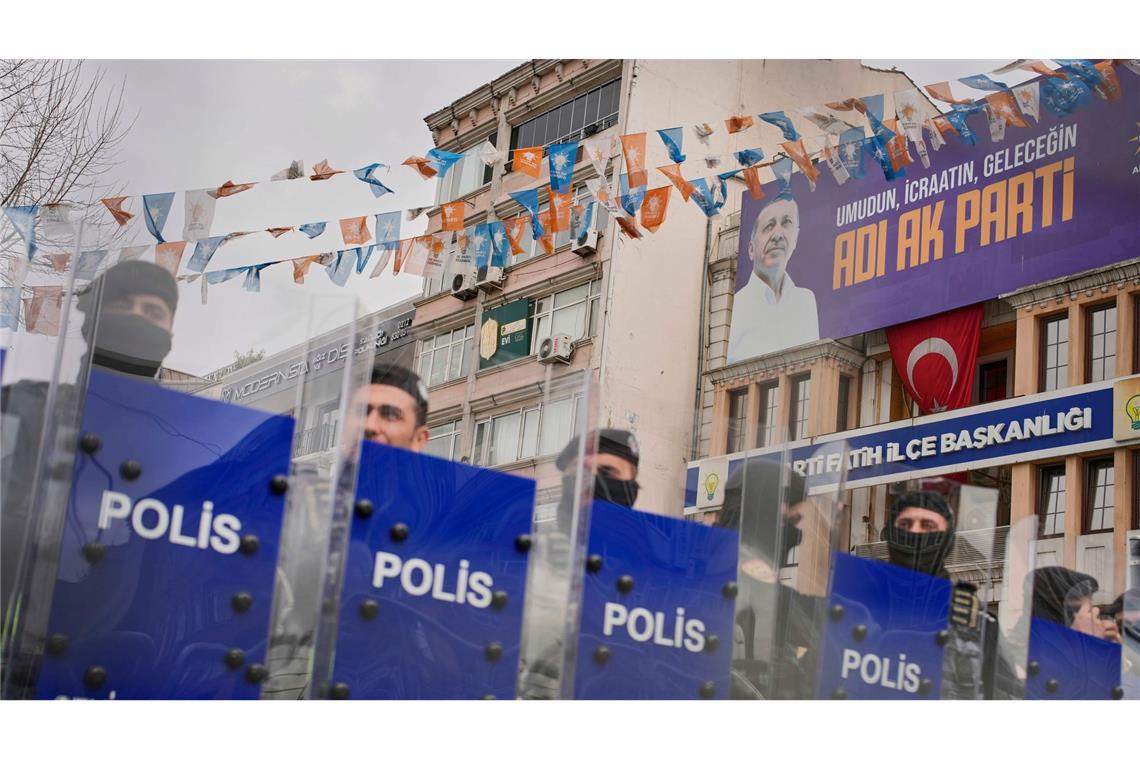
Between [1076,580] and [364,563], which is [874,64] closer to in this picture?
[1076,580]

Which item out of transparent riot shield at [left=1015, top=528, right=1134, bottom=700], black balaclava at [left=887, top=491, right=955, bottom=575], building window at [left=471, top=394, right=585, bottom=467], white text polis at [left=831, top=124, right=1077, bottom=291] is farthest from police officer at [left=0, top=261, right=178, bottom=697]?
white text polis at [left=831, top=124, right=1077, bottom=291]

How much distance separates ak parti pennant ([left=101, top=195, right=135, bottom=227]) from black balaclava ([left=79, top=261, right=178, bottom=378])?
7.10 meters

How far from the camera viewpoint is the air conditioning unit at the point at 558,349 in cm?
2709

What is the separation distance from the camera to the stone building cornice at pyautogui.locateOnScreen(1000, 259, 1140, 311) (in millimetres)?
19156

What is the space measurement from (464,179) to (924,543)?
26.8 meters

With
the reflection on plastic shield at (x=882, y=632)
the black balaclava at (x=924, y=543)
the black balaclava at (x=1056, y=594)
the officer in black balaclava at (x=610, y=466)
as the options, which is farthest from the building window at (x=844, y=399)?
the officer in black balaclava at (x=610, y=466)

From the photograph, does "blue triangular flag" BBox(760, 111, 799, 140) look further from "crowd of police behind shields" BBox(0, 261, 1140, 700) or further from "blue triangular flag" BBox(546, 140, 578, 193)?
"crowd of police behind shields" BBox(0, 261, 1140, 700)

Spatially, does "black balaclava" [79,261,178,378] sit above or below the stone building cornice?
below

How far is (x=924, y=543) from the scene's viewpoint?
7.44 m

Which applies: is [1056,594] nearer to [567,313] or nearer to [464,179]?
[567,313]

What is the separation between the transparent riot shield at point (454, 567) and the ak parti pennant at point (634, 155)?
6.67 meters

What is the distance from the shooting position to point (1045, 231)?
20.2 m

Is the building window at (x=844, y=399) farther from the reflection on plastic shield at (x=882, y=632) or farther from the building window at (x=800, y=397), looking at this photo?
the reflection on plastic shield at (x=882, y=632)

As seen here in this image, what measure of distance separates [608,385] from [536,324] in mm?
3377
